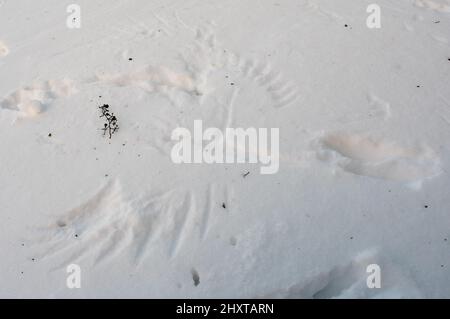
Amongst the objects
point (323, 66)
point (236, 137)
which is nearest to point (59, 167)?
point (236, 137)

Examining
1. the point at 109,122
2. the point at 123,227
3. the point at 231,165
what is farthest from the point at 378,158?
the point at 109,122

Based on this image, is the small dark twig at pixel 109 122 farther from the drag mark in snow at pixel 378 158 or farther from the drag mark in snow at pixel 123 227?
the drag mark in snow at pixel 378 158

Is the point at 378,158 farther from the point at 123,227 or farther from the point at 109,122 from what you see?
the point at 109,122

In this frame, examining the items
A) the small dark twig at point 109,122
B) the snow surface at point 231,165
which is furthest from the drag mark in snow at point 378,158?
the small dark twig at point 109,122
